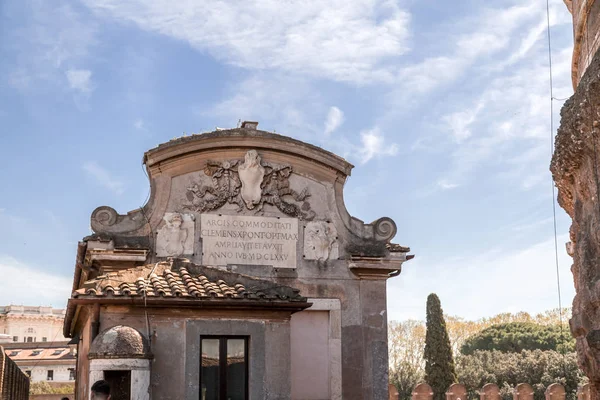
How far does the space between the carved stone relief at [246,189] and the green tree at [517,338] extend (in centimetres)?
4500

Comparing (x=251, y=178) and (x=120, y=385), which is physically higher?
A: (x=251, y=178)

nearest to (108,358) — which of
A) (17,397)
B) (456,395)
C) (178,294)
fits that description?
(178,294)

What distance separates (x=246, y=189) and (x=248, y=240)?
1.17 m

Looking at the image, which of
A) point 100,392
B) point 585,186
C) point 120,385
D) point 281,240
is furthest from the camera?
point 281,240

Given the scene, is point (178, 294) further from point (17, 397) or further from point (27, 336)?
point (27, 336)

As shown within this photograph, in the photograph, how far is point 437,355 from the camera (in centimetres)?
4388

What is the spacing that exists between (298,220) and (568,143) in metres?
9.73

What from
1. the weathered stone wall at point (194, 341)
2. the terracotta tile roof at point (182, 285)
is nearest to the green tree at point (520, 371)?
the weathered stone wall at point (194, 341)

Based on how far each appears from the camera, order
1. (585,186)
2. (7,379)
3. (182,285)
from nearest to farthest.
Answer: (585,186) → (182,285) → (7,379)

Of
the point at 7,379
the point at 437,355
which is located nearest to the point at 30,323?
the point at 437,355

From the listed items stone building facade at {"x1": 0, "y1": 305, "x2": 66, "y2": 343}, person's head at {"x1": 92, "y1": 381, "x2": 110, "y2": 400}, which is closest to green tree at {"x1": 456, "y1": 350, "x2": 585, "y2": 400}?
person's head at {"x1": 92, "y1": 381, "x2": 110, "y2": 400}

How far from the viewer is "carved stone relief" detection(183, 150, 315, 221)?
61.2ft

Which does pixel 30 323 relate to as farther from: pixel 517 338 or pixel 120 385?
pixel 120 385

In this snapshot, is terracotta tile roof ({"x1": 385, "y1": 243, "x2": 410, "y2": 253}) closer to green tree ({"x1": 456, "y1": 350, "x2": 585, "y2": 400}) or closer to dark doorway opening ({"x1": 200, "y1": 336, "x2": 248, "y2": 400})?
dark doorway opening ({"x1": 200, "y1": 336, "x2": 248, "y2": 400})
